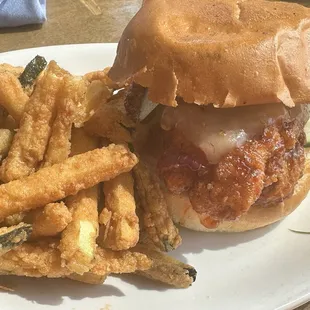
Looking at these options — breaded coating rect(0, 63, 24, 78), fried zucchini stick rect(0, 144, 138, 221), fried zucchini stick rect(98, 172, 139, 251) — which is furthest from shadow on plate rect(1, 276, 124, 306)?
breaded coating rect(0, 63, 24, 78)

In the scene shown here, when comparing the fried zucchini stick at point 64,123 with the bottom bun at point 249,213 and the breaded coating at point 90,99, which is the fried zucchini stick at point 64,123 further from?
the bottom bun at point 249,213

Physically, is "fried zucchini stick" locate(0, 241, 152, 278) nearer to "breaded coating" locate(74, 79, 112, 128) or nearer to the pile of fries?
the pile of fries

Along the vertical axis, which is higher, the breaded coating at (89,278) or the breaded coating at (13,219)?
the breaded coating at (13,219)

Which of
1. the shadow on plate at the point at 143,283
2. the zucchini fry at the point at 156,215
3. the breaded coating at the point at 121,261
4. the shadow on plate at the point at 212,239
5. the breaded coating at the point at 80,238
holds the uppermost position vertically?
the breaded coating at the point at 80,238

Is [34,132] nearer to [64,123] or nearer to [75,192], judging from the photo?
[64,123]

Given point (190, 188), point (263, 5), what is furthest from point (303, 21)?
point (190, 188)

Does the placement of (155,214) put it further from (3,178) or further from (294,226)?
(294,226)

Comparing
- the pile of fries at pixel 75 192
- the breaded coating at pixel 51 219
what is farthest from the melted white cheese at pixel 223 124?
the breaded coating at pixel 51 219

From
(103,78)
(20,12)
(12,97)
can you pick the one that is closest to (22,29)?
(20,12)
